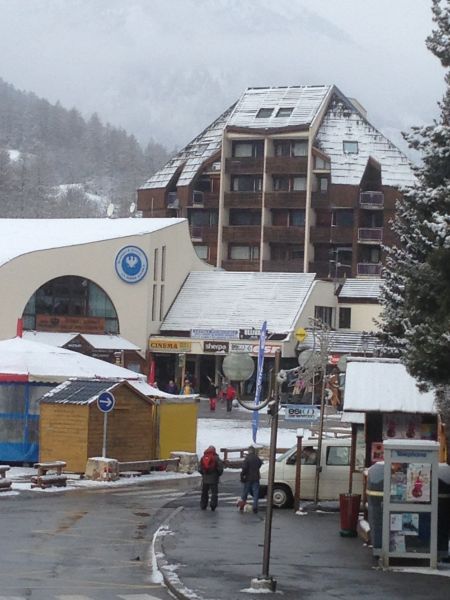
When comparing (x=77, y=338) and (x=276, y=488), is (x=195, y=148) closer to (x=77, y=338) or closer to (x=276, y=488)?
(x=77, y=338)

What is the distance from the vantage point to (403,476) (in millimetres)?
19109

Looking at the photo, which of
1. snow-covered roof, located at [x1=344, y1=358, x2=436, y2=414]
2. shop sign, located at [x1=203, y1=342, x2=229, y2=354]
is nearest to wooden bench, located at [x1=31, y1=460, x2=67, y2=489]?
snow-covered roof, located at [x1=344, y1=358, x2=436, y2=414]

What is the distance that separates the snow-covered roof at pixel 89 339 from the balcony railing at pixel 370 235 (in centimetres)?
2495

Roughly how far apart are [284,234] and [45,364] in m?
54.5

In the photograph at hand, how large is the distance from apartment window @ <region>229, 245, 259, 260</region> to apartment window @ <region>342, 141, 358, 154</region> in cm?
968

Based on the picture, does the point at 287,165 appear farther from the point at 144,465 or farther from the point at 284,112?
the point at 144,465

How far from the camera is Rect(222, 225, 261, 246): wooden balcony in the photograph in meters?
92.1

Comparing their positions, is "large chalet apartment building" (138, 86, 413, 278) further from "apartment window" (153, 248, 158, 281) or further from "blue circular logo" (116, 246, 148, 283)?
"blue circular logo" (116, 246, 148, 283)

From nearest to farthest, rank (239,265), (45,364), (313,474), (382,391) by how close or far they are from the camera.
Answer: (382,391), (313,474), (45,364), (239,265)

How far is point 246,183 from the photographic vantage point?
93125 millimetres

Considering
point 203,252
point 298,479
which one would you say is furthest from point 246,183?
point 298,479

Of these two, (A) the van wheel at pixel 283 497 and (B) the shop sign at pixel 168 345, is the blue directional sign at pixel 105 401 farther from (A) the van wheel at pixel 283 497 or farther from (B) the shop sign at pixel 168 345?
(B) the shop sign at pixel 168 345

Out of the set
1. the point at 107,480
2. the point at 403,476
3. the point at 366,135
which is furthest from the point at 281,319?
the point at 403,476

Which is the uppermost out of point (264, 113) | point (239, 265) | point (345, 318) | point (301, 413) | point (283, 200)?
point (264, 113)
